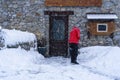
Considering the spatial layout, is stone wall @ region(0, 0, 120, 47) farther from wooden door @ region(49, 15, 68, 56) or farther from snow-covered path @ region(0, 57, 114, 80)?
snow-covered path @ region(0, 57, 114, 80)

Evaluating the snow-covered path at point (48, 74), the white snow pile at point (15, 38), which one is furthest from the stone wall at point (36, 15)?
the snow-covered path at point (48, 74)

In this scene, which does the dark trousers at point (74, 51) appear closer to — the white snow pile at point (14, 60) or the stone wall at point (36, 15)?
the white snow pile at point (14, 60)

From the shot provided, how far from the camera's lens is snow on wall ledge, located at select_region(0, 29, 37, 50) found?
44.6ft

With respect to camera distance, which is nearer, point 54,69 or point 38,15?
point 54,69

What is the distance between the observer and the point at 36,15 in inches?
705

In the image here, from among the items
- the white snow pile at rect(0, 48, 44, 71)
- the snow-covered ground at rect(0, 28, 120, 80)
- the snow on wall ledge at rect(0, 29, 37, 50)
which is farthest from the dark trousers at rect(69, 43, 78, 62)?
the snow on wall ledge at rect(0, 29, 37, 50)

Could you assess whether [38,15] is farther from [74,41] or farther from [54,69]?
[54,69]

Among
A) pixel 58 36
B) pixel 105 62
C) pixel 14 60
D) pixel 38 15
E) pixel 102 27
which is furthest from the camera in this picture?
pixel 58 36

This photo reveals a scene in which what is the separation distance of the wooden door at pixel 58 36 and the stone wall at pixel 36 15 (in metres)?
0.33

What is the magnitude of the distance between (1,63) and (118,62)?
166 inches

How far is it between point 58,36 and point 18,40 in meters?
4.07

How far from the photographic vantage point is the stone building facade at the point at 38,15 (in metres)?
17.8

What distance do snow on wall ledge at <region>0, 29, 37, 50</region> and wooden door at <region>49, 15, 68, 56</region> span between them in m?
1.16

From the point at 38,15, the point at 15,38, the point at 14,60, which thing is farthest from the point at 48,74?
the point at 38,15
